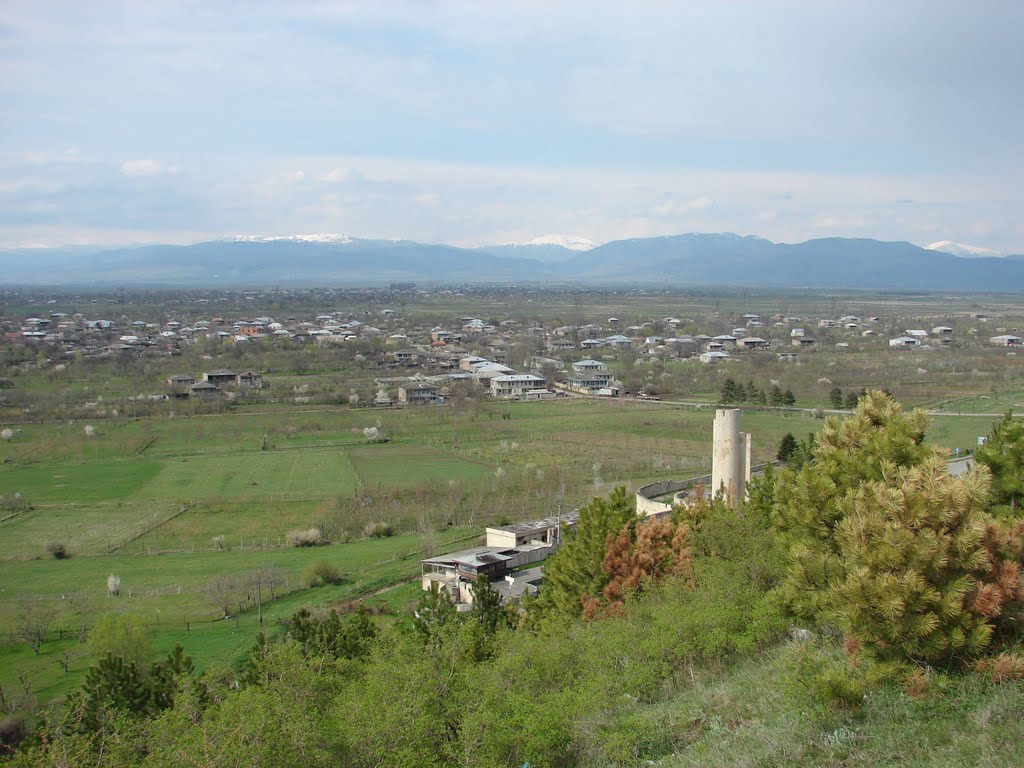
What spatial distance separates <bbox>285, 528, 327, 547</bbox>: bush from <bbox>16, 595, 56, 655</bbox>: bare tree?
20.3ft

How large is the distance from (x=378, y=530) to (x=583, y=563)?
11.1m

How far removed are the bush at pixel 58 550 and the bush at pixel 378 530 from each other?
772cm

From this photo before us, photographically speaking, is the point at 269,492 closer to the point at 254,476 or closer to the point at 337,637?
the point at 254,476

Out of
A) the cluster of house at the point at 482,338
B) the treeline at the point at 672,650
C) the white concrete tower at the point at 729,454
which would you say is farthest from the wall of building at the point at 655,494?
the cluster of house at the point at 482,338

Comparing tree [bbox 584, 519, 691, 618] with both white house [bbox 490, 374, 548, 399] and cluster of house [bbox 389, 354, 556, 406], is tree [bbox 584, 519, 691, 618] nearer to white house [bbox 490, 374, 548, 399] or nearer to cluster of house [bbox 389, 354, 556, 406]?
cluster of house [bbox 389, 354, 556, 406]

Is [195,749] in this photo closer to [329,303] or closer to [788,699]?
[788,699]

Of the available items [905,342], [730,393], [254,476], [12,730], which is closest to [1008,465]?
[12,730]

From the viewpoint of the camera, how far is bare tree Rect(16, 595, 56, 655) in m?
16.3

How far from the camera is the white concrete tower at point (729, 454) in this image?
17.3 meters

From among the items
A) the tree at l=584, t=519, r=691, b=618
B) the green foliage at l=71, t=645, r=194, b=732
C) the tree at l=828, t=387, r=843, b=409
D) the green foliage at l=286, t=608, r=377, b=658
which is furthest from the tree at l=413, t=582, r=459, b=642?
the tree at l=828, t=387, r=843, b=409

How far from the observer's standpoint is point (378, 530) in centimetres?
2381

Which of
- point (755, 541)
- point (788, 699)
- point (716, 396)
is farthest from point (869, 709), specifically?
point (716, 396)

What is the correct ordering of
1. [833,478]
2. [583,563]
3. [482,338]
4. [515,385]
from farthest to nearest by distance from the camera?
[482,338] < [515,385] < [583,563] < [833,478]

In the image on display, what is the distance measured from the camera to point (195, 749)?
6711mm
